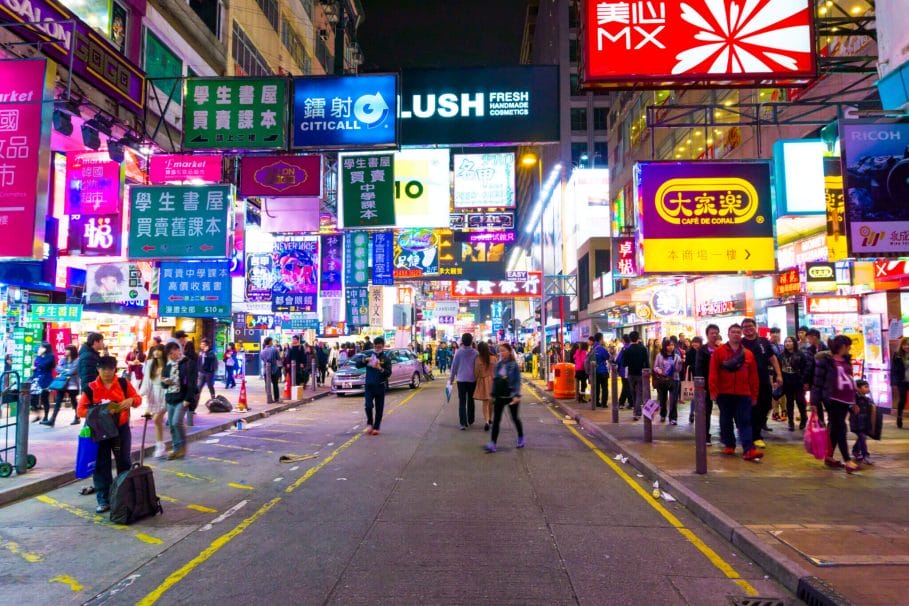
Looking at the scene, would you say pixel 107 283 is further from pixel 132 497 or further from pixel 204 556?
pixel 204 556

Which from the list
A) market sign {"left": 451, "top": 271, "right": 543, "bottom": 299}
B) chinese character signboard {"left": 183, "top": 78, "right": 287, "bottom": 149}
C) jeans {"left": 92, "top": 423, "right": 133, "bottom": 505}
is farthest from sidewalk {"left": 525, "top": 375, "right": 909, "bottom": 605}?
market sign {"left": 451, "top": 271, "right": 543, "bottom": 299}

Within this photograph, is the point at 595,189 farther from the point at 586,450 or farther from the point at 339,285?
the point at 586,450

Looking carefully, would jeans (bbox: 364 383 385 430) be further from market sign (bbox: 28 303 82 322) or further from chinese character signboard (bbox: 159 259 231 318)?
market sign (bbox: 28 303 82 322)

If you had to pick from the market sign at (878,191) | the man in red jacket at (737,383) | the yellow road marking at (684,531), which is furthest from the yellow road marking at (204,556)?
the market sign at (878,191)

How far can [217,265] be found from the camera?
57.0 feet

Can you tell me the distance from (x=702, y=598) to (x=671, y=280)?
21.8 m

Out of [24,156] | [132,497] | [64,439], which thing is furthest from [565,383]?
[24,156]

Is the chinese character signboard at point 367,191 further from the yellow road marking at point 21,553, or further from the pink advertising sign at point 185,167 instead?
the yellow road marking at point 21,553

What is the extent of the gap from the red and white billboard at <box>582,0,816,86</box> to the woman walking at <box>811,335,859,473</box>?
15.6 ft

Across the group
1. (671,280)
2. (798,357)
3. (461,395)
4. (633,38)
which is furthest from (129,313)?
(671,280)

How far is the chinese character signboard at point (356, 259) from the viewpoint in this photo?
89.3ft

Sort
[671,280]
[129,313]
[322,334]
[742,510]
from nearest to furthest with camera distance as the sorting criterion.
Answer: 1. [742,510]
2. [129,313]
3. [671,280]
4. [322,334]

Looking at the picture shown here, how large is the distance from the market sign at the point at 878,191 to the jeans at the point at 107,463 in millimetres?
9322

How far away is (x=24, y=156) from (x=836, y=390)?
11.5 metres
